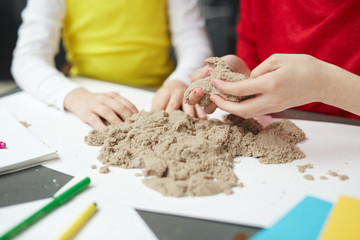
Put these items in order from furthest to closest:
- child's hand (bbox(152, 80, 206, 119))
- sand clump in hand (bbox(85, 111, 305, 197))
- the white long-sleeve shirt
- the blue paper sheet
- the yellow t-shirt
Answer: the yellow t-shirt
the white long-sleeve shirt
child's hand (bbox(152, 80, 206, 119))
sand clump in hand (bbox(85, 111, 305, 197))
the blue paper sheet

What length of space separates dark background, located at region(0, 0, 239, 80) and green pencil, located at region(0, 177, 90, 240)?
129cm

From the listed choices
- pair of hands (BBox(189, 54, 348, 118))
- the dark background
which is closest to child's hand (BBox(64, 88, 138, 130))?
pair of hands (BBox(189, 54, 348, 118))

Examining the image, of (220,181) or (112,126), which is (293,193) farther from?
(112,126)

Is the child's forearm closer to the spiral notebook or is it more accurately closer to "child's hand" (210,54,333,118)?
"child's hand" (210,54,333,118)

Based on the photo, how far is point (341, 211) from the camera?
41cm

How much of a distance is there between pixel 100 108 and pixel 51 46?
37 centimetres

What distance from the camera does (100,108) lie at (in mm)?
685

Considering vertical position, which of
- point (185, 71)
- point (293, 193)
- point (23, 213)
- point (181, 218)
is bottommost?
point (23, 213)

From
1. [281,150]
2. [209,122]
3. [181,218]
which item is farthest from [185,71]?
[181,218]

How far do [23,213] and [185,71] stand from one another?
1.96ft

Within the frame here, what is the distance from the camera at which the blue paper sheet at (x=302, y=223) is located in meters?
0.38

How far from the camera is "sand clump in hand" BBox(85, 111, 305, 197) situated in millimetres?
481

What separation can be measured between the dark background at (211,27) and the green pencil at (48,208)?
1.29 m

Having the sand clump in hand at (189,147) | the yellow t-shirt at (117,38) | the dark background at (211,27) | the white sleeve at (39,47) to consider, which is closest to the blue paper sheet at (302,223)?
the sand clump in hand at (189,147)
